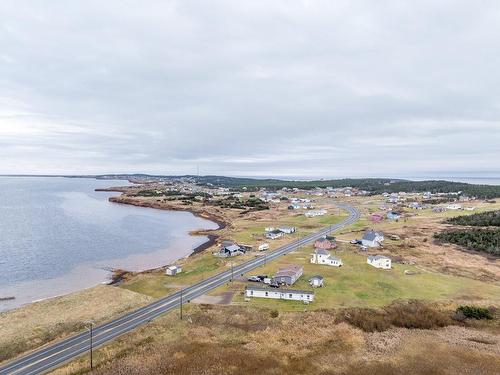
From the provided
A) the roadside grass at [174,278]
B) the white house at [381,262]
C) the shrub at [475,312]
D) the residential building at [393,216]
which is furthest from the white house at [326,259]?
the residential building at [393,216]

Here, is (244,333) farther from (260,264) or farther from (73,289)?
(73,289)

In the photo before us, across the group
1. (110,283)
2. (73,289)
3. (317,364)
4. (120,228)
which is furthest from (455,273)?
(120,228)

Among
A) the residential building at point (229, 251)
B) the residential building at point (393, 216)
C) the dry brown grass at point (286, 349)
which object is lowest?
the dry brown grass at point (286, 349)

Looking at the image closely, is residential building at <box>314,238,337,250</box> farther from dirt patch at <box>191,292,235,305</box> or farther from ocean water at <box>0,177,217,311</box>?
dirt patch at <box>191,292,235,305</box>

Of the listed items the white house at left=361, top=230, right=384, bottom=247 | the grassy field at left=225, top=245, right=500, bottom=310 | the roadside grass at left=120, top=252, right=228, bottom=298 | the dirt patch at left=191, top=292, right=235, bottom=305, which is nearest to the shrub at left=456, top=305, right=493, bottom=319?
the grassy field at left=225, top=245, right=500, bottom=310

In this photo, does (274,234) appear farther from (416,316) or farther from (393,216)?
(393,216)

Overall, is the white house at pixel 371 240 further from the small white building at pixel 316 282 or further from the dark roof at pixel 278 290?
the dark roof at pixel 278 290
